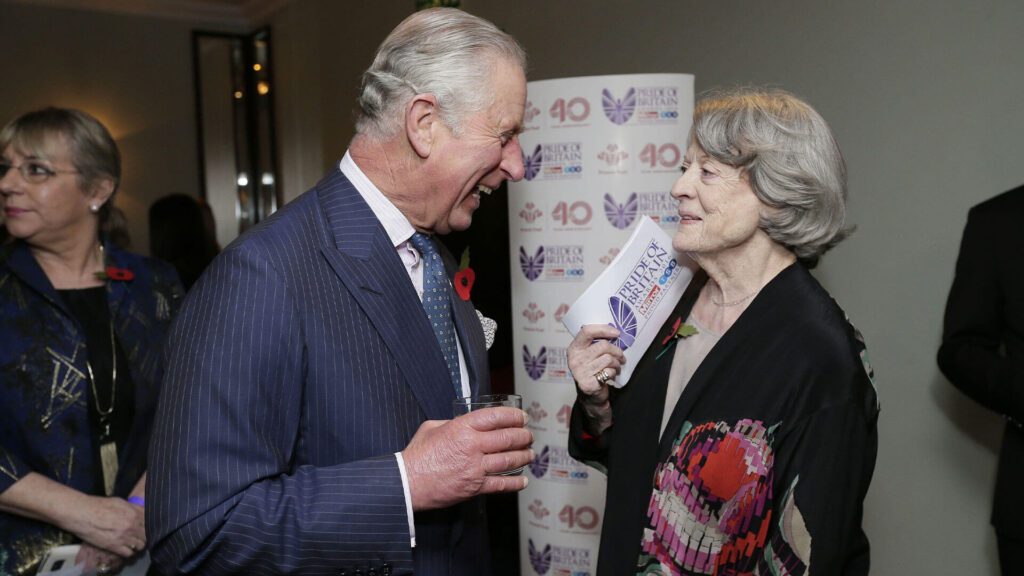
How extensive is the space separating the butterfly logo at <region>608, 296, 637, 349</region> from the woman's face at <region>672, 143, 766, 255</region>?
18 centimetres

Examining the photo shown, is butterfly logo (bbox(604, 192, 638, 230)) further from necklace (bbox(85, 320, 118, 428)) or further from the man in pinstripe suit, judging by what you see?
necklace (bbox(85, 320, 118, 428))

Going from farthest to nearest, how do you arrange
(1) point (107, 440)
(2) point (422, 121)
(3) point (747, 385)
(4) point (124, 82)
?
(4) point (124, 82)
(1) point (107, 440)
(3) point (747, 385)
(2) point (422, 121)

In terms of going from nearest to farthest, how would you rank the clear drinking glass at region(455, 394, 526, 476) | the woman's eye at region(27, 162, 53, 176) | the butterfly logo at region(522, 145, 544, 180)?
the clear drinking glass at region(455, 394, 526, 476) → the woman's eye at region(27, 162, 53, 176) → the butterfly logo at region(522, 145, 544, 180)

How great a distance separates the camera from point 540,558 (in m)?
3.12

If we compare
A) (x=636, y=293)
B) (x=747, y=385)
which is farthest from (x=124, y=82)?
(x=747, y=385)

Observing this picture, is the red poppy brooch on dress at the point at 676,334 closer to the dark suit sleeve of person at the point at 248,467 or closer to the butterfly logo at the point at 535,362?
the dark suit sleeve of person at the point at 248,467

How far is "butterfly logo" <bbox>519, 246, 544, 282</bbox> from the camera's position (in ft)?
9.95

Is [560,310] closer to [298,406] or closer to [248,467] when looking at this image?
[298,406]

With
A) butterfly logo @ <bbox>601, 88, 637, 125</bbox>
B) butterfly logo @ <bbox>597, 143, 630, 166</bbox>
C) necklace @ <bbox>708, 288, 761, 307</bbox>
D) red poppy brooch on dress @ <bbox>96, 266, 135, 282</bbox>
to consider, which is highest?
butterfly logo @ <bbox>601, 88, 637, 125</bbox>

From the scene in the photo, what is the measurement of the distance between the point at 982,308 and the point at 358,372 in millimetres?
2116

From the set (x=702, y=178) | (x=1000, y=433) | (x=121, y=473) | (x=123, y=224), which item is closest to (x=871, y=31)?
(x=1000, y=433)

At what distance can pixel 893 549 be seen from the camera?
3311 mm

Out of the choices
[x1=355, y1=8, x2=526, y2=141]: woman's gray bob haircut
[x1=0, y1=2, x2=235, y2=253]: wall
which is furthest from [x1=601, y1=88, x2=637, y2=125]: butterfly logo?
[x1=0, y1=2, x2=235, y2=253]: wall

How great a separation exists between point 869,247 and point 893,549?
120 cm
